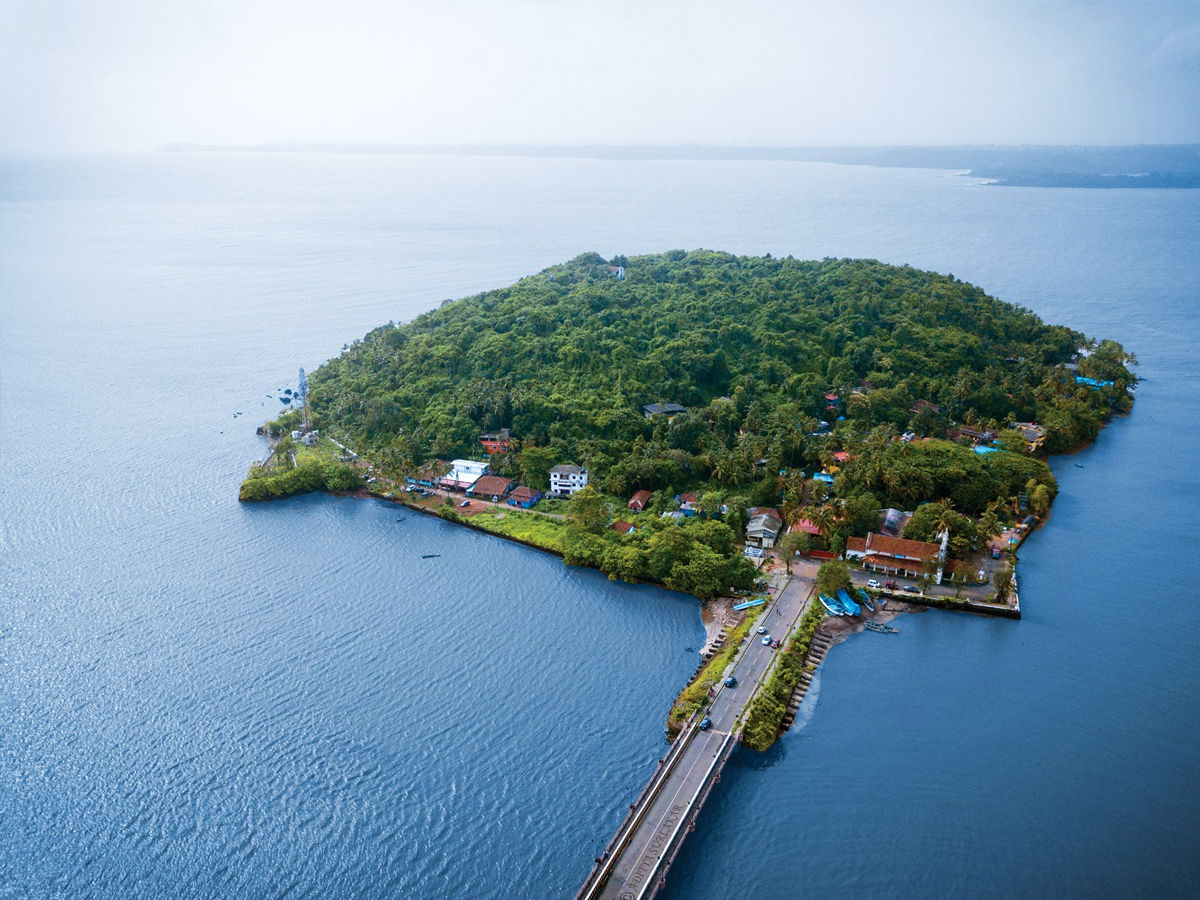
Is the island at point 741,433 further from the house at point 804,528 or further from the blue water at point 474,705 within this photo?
the blue water at point 474,705

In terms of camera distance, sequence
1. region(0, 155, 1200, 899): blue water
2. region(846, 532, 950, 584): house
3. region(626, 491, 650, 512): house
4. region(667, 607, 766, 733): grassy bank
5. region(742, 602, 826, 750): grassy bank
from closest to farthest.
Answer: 1. region(0, 155, 1200, 899): blue water
2. region(742, 602, 826, 750): grassy bank
3. region(667, 607, 766, 733): grassy bank
4. region(846, 532, 950, 584): house
5. region(626, 491, 650, 512): house

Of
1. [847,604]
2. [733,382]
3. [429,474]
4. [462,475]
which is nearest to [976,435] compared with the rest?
[733,382]

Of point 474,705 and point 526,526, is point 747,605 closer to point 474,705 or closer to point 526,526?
point 474,705

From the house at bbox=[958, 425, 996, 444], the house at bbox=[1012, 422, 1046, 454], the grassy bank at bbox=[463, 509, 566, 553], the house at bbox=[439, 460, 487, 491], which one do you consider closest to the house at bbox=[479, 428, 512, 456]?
the house at bbox=[439, 460, 487, 491]

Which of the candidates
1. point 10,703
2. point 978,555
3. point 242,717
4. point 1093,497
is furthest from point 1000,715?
point 10,703

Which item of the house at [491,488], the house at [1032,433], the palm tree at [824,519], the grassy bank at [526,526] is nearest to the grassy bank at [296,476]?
the house at [491,488]

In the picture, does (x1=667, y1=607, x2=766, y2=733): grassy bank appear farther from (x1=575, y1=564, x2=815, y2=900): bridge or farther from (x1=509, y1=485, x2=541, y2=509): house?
(x1=509, y1=485, x2=541, y2=509): house
